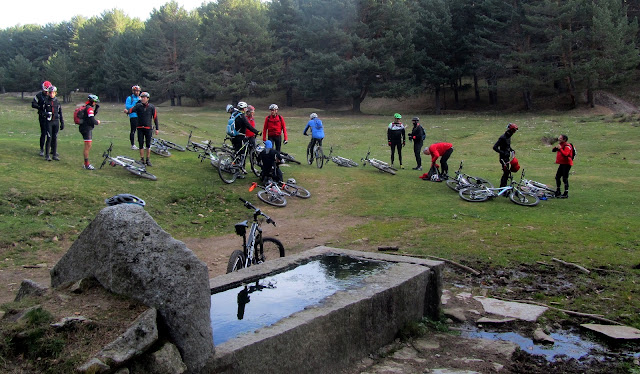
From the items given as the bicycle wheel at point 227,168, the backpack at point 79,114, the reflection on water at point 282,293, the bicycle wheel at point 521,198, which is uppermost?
the backpack at point 79,114

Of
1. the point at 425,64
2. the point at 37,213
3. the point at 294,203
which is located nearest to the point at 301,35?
the point at 425,64

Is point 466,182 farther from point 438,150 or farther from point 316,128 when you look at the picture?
point 316,128

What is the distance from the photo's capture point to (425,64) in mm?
45938

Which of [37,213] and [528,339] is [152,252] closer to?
[528,339]

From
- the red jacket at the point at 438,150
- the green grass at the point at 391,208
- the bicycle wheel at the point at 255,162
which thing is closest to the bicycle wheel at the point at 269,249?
the green grass at the point at 391,208

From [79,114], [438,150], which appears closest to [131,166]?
[79,114]

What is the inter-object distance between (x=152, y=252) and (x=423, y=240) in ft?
22.6

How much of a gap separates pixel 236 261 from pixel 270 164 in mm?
7219

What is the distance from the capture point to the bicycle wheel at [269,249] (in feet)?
24.5

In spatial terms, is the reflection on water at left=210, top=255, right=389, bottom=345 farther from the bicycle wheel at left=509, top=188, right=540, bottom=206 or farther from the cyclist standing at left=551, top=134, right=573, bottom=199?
the cyclist standing at left=551, top=134, right=573, bottom=199

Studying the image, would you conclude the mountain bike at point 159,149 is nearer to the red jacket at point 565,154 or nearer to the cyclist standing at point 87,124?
the cyclist standing at point 87,124

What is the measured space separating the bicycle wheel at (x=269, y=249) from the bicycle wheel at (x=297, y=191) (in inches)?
216

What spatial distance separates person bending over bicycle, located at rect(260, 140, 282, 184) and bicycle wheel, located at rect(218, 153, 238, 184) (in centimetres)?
105

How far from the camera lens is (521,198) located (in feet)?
44.9
